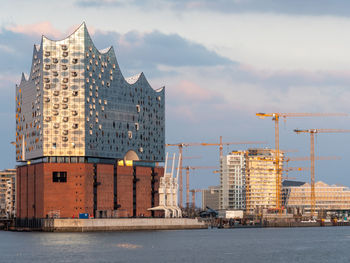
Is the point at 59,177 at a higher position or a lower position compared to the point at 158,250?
higher

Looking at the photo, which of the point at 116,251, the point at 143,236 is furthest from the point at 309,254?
the point at 143,236

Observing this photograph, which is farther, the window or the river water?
the window

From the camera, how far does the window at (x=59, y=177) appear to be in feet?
647

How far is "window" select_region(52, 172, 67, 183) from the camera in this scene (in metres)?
197

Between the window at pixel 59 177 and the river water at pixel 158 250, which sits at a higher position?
the window at pixel 59 177

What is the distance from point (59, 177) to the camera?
197500mm

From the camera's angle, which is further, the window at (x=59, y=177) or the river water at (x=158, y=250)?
the window at (x=59, y=177)

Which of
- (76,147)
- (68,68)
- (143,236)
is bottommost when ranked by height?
(143,236)

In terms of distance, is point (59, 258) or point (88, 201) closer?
point (59, 258)

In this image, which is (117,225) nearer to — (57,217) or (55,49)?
(57,217)

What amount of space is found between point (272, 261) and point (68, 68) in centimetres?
9996

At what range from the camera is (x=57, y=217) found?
195375 millimetres

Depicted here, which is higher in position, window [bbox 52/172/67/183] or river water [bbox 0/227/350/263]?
window [bbox 52/172/67/183]

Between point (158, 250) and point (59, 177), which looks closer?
point (158, 250)
